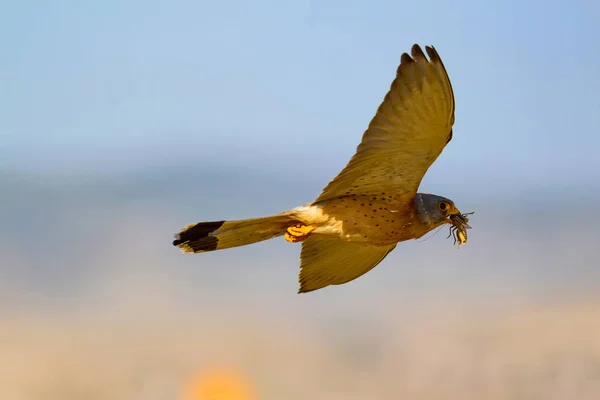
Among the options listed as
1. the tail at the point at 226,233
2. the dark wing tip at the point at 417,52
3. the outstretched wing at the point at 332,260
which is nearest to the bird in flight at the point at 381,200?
the tail at the point at 226,233

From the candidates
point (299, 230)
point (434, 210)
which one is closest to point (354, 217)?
point (299, 230)

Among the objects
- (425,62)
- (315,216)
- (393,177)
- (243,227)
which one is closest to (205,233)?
(243,227)

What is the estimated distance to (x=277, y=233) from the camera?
13.7m

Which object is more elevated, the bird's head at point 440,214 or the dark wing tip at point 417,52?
the dark wing tip at point 417,52

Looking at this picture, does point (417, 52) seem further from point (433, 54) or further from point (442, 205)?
point (442, 205)

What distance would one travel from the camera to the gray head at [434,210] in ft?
44.9

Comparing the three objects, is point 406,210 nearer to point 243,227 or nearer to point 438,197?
point 438,197

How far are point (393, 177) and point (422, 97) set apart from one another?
1475mm

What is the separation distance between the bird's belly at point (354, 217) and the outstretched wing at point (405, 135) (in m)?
0.13

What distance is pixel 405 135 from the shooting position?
12766 mm

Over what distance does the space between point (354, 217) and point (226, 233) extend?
1.73 metres

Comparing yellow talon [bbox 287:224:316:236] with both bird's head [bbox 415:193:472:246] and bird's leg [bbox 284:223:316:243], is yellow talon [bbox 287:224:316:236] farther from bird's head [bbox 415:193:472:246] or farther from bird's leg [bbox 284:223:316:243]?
bird's head [bbox 415:193:472:246]

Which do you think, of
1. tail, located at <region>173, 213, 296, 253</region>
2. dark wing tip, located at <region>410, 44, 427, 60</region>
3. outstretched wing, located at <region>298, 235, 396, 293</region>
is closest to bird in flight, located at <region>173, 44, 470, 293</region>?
tail, located at <region>173, 213, 296, 253</region>

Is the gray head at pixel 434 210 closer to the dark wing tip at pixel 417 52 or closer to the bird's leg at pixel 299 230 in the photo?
the bird's leg at pixel 299 230
